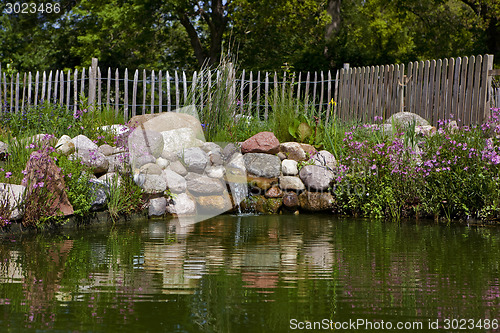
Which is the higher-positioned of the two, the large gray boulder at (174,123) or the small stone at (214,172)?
the large gray boulder at (174,123)

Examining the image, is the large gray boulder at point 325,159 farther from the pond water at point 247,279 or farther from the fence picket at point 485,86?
the fence picket at point 485,86

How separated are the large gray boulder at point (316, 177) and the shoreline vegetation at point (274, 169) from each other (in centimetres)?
2

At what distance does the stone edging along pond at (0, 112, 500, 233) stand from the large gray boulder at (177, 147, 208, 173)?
0.02 metres

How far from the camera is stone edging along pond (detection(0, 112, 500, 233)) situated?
26.7 feet

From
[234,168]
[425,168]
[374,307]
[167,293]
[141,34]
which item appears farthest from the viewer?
[141,34]

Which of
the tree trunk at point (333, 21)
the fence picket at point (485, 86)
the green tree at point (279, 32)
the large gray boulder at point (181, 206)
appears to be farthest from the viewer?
the tree trunk at point (333, 21)

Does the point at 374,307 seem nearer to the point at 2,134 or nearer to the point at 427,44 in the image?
the point at 2,134

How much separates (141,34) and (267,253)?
17.5 meters

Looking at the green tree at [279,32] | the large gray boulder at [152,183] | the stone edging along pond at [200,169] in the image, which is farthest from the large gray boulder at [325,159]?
the green tree at [279,32]

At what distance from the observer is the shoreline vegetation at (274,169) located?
7.09m

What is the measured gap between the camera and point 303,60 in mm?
18812

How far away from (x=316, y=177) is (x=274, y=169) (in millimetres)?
740

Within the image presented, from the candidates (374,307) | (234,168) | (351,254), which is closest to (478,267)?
(351,254)

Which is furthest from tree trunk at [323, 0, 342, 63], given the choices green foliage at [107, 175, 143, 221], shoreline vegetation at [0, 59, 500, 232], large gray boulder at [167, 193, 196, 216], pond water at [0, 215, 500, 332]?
pond water at [0, 215, 500, 332]
